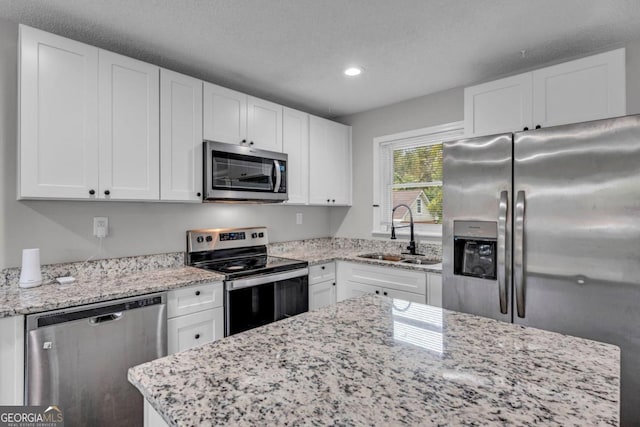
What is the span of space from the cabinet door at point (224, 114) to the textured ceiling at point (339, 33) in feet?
0.62

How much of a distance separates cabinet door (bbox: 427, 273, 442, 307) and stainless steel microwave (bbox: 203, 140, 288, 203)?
55.7 inches

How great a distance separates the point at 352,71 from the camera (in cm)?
267

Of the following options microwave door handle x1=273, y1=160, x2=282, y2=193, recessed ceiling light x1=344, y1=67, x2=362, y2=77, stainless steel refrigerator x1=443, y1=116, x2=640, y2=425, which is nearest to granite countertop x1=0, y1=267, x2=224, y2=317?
microwave door handle x1=273, y1=160, x2=282, y2=193

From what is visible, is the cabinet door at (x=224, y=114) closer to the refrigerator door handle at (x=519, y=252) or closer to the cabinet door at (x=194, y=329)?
the cabinet door at (x=194, y=329)

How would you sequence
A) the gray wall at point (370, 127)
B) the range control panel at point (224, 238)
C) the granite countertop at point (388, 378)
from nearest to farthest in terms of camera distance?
the granite countertop at point (388, 378) < the range control panel at point (224, 238) < the gray wall at point (370, 127)

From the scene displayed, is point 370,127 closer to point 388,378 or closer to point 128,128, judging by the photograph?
point 128,128

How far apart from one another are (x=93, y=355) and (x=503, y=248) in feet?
7.74

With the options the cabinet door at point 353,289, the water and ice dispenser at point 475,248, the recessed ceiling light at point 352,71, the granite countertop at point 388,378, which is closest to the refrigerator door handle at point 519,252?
the water and ice dispenser at point 475,248

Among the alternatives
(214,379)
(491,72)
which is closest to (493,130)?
(491,72)

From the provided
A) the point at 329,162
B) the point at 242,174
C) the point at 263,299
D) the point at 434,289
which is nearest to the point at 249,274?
the point at 263,299

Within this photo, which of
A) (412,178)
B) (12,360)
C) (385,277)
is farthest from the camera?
(412,178)

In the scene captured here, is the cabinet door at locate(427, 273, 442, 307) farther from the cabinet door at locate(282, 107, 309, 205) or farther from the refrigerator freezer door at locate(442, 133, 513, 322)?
the cabinet door at locate(282, 107, 309, 205)

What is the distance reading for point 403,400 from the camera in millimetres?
722

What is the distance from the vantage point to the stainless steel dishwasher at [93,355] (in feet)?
5.23
